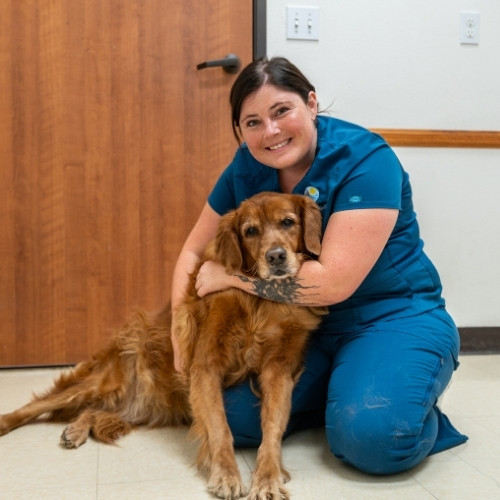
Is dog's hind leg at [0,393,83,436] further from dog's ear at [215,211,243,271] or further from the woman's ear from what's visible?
the woman's ear

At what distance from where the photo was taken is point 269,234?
1809mm

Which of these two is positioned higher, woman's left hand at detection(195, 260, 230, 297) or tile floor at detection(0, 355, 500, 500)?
woman's left hand at detection(195, 260, 230, 297)

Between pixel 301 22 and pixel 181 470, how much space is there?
2.08 metres

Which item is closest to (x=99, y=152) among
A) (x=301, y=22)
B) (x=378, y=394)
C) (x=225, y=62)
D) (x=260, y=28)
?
(x=225, y=62)

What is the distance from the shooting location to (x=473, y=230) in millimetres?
3102

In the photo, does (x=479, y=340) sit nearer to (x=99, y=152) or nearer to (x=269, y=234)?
(x=269, y=234)

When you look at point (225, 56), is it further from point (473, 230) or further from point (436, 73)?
point (473, 230)

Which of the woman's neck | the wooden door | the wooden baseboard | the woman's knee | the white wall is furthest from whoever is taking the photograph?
the wooden baseboard

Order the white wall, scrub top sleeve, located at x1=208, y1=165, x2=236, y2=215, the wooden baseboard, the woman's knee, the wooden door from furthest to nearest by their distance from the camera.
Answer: the wooden baseboard < the white wall < the wooden door < scrub top sleeve, located at x1=208, y1=165, x2=236, y2=215 < the woman's knee

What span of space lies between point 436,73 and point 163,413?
6.81 ft

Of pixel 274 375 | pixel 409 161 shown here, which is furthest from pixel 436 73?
pixel 274 375

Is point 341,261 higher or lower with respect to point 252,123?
lower

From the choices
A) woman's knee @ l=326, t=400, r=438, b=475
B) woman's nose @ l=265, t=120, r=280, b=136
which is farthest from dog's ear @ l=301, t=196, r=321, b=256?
woman's knee @ l=326, t=400, r=438, b=475

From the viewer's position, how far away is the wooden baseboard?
10.2ft
